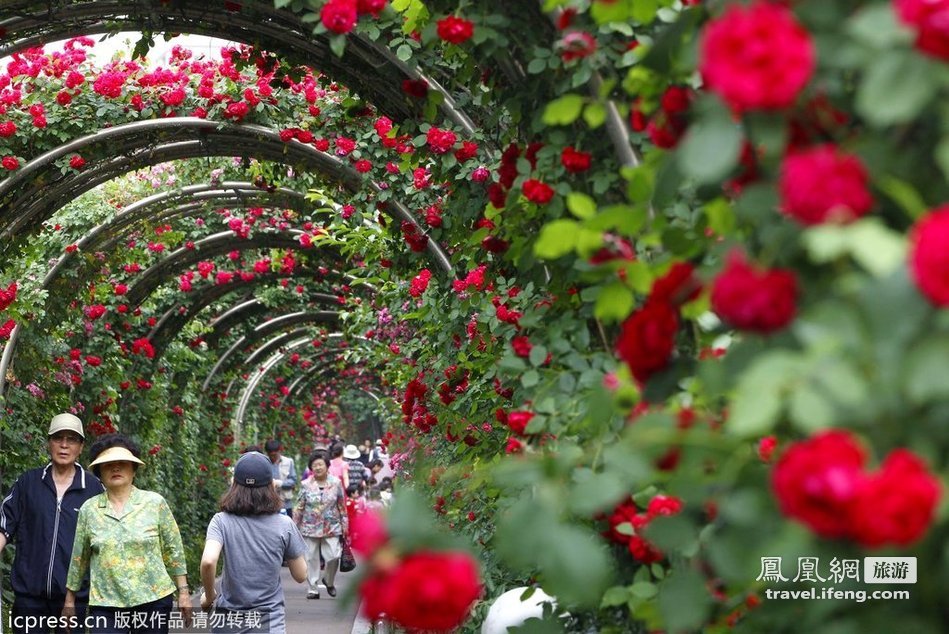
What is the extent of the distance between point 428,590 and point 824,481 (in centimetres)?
42

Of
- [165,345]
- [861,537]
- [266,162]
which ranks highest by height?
[165,345]

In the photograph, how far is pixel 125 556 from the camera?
5.39m

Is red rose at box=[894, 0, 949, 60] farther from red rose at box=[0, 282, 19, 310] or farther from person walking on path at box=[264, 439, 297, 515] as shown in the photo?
person walking on path at box=[264, 439, 297, 515]

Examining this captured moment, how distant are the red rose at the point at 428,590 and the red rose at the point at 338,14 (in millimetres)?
2379

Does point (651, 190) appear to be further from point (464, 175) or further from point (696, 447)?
point (464, 175)

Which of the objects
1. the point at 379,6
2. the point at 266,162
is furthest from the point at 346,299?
the point at 379,6

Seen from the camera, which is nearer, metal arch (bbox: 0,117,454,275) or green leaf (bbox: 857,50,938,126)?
green leaf (bbox: 857,50,938,126)

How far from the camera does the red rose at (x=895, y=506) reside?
1.19 metres

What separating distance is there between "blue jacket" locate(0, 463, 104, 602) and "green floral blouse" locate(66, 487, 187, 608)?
0.49 metres

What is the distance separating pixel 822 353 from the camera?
1.35 meters

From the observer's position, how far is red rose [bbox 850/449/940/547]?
1194 mm

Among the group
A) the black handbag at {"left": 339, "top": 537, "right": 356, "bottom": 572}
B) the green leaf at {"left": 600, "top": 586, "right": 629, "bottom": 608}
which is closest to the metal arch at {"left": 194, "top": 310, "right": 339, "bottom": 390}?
the black handbag at {"left": 339, "top": 537, "right": 356, "bottom": 572}

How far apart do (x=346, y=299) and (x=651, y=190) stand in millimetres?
12359

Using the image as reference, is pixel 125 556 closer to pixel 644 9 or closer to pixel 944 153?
pixel 644 9
